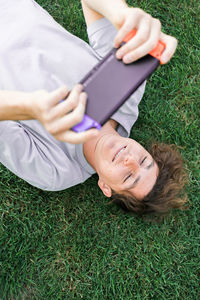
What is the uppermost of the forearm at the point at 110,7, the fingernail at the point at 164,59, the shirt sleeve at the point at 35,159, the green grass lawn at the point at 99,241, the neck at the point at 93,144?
the fingernail at the point at 164,59

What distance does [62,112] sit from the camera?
5.05 feet

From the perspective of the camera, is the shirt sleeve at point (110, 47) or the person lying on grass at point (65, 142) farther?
the shirt sleeve at point (110, 47)

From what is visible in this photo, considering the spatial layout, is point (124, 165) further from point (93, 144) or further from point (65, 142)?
point (65, 142)

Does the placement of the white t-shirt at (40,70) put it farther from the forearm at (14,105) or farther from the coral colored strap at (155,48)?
the coral colored strap at (155,48)

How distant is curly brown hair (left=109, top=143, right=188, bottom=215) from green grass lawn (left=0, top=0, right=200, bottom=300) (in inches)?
13.9

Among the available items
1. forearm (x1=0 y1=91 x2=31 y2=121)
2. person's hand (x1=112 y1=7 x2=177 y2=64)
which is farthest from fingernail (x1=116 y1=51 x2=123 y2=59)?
forearm (x1=0 y1=91 x2=31 y2=121)

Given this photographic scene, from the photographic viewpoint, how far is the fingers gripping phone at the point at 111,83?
1662mm

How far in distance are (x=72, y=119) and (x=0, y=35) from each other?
57.3 inches

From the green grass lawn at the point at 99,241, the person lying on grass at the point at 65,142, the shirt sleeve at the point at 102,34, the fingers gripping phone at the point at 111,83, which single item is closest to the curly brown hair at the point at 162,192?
the person lying on grass at the point at 65,142

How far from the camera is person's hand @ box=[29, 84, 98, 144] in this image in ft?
5.03

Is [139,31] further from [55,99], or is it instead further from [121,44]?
[55,99]

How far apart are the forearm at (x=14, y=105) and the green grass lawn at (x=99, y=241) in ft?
4.83

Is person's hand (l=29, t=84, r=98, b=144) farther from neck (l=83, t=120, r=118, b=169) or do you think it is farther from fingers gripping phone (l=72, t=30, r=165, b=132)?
neck (l=83, t=120, r=118, b=169)

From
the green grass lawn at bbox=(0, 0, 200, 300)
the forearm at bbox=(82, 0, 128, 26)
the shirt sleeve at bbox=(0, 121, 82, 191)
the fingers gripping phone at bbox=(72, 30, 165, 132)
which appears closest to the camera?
the fingers gripping phone at bbox=(72, 30, 165, 132)
